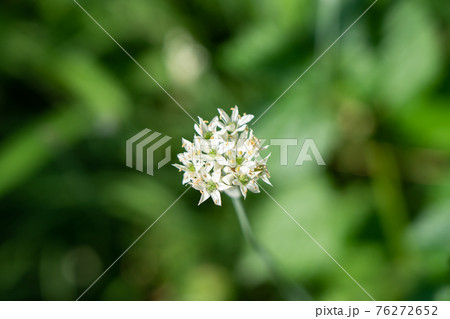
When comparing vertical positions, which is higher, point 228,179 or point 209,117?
point 209,117

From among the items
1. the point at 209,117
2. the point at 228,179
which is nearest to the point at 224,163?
the point at 228,179

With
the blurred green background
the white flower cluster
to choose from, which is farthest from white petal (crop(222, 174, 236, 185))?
the blurred green background

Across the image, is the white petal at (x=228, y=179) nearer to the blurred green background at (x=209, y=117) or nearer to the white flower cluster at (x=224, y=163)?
the white flower cluster at (x=224, y=163)

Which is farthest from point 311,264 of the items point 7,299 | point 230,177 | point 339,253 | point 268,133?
point 7,299

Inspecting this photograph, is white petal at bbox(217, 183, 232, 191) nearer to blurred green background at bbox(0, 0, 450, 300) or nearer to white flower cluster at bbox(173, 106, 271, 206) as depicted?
white flower cluster at bbox(173, 106, 271, 206)

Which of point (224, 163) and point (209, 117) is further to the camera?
point (209, 117)

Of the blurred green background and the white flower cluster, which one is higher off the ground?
the blurred green background

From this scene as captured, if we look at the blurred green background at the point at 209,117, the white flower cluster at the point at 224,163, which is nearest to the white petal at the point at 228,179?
the white flower cluster at the point at 224,163

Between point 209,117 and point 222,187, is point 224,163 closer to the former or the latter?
point 222,187

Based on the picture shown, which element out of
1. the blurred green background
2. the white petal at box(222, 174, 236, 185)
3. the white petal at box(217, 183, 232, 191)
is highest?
the blurred green background

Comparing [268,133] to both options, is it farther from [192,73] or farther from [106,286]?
[106,286]
